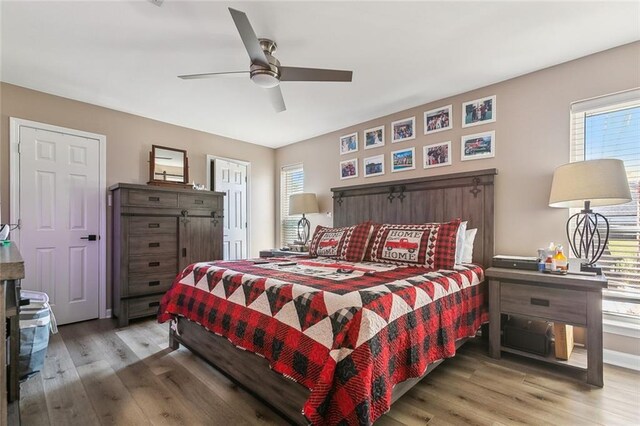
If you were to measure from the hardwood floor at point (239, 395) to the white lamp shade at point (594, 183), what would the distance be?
4.19ft

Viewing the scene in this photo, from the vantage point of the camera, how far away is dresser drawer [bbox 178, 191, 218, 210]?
12.5ft

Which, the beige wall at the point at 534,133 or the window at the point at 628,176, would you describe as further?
the beige wall at the point at 534,133

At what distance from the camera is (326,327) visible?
1460 mm

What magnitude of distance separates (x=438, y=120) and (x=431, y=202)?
37.1 inches

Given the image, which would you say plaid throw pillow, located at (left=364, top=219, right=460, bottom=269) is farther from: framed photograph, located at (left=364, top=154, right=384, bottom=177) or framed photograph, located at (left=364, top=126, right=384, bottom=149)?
framed photograph, located at (left=364, top=126, right=384, bottom=149)

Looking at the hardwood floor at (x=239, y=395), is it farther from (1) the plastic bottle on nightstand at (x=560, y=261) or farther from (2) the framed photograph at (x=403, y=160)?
(2) the framed photograph at (x=403, y=160)

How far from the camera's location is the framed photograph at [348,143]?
425 centimetres

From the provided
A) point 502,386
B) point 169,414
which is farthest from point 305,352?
point 502,386

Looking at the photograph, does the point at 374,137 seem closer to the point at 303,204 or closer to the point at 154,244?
the point at 303,204

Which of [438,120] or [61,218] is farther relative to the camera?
[438,120]

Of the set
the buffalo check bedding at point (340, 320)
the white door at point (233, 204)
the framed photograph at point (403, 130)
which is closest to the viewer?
the buffalo check bedding at point (340, 320)

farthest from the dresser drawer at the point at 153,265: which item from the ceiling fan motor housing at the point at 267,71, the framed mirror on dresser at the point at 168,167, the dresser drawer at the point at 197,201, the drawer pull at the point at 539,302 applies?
the drawer pull at the point at 539,302

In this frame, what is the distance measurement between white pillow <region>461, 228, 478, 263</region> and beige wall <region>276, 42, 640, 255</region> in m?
0.27

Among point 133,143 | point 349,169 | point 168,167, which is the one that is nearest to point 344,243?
point 349,169
